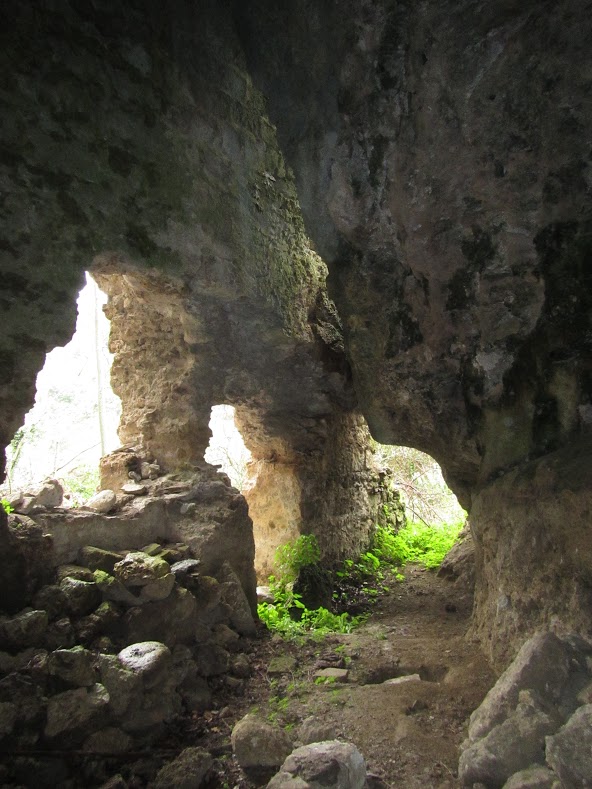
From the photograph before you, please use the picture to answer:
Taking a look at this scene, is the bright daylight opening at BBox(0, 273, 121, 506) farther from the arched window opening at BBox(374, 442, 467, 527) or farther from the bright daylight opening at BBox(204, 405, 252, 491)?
the arched window opening at BBox(374, 442, 467, 527)

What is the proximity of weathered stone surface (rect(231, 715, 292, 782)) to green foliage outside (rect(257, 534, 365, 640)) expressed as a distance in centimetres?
174

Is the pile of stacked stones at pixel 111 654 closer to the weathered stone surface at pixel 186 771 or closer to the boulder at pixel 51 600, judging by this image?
the boulder at pixel 51 600

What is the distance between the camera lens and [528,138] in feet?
10.8

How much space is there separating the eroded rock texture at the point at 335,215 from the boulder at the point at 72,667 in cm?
147

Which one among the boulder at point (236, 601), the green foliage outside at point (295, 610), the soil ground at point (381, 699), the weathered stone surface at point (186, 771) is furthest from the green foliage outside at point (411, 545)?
the weathered stone surface at point (186, 771)

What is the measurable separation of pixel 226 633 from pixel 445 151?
4.03 m

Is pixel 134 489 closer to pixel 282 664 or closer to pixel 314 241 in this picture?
pixel 282 664

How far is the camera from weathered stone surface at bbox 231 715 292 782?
2.67m

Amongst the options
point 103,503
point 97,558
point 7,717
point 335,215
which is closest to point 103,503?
point 103,503

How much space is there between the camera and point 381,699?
3.24 metres

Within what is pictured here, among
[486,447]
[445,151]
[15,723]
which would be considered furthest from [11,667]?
[445,151]

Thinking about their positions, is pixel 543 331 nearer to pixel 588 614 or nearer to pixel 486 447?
pixel 486 447

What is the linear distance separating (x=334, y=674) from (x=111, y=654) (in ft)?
5.13

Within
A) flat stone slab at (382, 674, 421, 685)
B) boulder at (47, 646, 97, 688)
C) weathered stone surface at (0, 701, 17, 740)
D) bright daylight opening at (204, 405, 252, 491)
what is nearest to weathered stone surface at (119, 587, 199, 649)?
boulder at (47, 646, 97, 688)
